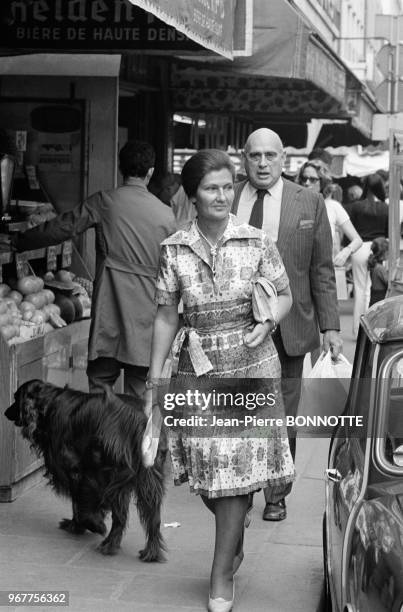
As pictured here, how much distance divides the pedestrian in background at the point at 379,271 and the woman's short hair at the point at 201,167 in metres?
6.82

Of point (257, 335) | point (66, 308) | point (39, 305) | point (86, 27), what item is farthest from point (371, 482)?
point (86, 27)

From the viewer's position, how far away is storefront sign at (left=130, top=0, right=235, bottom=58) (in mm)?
6090

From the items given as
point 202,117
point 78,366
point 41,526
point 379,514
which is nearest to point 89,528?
point 41,526

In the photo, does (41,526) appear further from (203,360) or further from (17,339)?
(203,360)

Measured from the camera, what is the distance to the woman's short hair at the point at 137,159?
7121 mm

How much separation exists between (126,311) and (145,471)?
1496 millimetres

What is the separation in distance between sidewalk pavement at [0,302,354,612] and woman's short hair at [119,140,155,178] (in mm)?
1836

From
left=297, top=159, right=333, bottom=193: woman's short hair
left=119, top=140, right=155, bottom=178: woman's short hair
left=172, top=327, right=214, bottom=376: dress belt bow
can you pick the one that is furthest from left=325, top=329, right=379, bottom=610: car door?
left=297, top=159, right=333, bottom=193: woman's short hair

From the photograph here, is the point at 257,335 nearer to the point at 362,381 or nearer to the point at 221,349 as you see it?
the point at 221,349

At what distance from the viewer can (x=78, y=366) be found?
7816 mm

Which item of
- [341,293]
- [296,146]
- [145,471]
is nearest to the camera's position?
[145,471]

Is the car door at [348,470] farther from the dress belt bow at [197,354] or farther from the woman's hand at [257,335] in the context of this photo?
the dress belt bow at [197,354]

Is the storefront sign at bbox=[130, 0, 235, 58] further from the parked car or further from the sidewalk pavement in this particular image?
the sidewalk pavement

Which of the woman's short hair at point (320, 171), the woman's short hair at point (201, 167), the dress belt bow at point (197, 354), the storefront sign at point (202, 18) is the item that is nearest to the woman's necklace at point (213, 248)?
the woman's short hair at point (201, 167)
